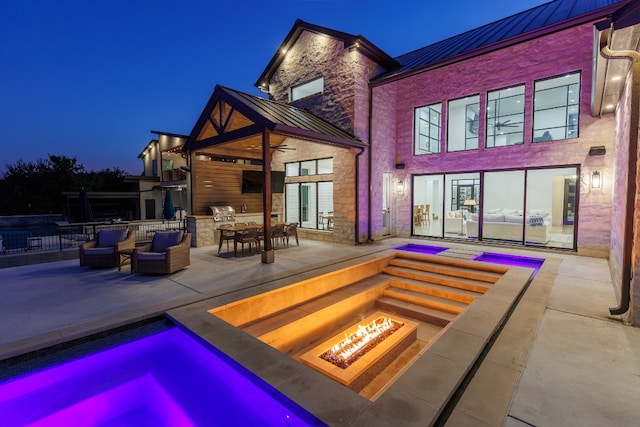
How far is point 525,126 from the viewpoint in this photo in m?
8.64

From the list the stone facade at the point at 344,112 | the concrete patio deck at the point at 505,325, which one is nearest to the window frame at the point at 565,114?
the concrete patio deck at the point at 505,325

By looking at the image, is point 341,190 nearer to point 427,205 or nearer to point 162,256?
point 162,256

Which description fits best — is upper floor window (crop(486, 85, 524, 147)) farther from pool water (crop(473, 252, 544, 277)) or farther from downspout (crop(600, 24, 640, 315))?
downspout (crop(600, 24, 640, 315))

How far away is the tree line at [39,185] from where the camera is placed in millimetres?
21906

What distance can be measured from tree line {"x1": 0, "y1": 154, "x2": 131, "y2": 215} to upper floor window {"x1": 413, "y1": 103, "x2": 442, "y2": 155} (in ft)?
83.9

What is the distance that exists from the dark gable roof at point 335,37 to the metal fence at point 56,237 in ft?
24.3

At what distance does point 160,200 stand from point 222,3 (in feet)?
130

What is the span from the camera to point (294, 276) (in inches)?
230

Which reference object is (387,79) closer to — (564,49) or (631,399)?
(564,49)

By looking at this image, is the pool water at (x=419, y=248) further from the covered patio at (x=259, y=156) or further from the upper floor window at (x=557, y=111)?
the upper floor window at (x=557, y=111)

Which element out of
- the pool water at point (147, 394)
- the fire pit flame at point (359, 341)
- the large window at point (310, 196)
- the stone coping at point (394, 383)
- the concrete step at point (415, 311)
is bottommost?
the fire pit flame at point (359, 341)

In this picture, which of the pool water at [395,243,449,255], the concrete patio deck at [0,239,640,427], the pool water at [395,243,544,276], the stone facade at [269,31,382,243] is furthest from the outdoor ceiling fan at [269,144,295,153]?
the pool water at [395,243,544,276]

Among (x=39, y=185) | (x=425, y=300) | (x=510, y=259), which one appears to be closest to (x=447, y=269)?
(x=425, y=300)

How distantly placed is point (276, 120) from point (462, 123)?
7.82 m
